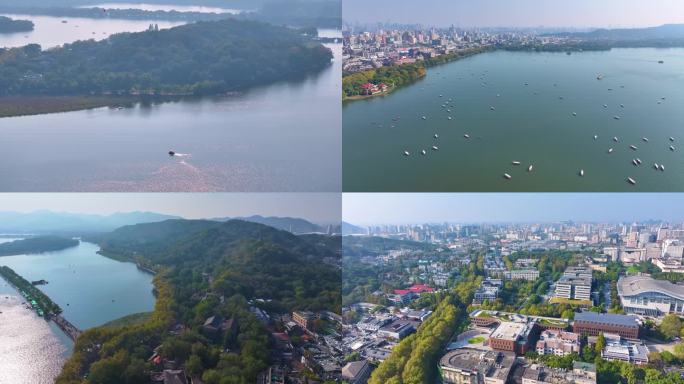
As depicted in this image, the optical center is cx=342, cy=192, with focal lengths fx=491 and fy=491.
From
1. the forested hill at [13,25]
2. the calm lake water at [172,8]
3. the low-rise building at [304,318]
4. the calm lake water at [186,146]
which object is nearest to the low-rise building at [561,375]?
the low-rise building at [304,318]

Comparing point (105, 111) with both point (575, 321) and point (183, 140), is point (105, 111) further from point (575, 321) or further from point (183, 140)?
point (575, 321)

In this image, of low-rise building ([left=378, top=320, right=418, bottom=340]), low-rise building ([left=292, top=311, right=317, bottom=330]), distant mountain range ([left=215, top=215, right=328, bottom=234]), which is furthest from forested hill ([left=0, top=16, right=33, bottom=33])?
low-rise building ([left=378, top=320, right=418, bottom=340])

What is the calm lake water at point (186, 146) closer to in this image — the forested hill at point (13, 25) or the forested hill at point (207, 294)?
the forested hill at point (207, 294)

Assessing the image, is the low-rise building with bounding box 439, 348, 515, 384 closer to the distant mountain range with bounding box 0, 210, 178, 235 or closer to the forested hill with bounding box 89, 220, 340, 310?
the forested hill with bounding box 89, 220, 340, 310

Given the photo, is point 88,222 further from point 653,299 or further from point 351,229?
point 653,299

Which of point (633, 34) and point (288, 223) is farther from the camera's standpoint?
point (633, 34)

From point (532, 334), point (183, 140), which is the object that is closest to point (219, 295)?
point (183, 140)

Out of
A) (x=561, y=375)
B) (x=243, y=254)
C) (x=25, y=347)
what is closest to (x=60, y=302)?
(x=25, y=347)
